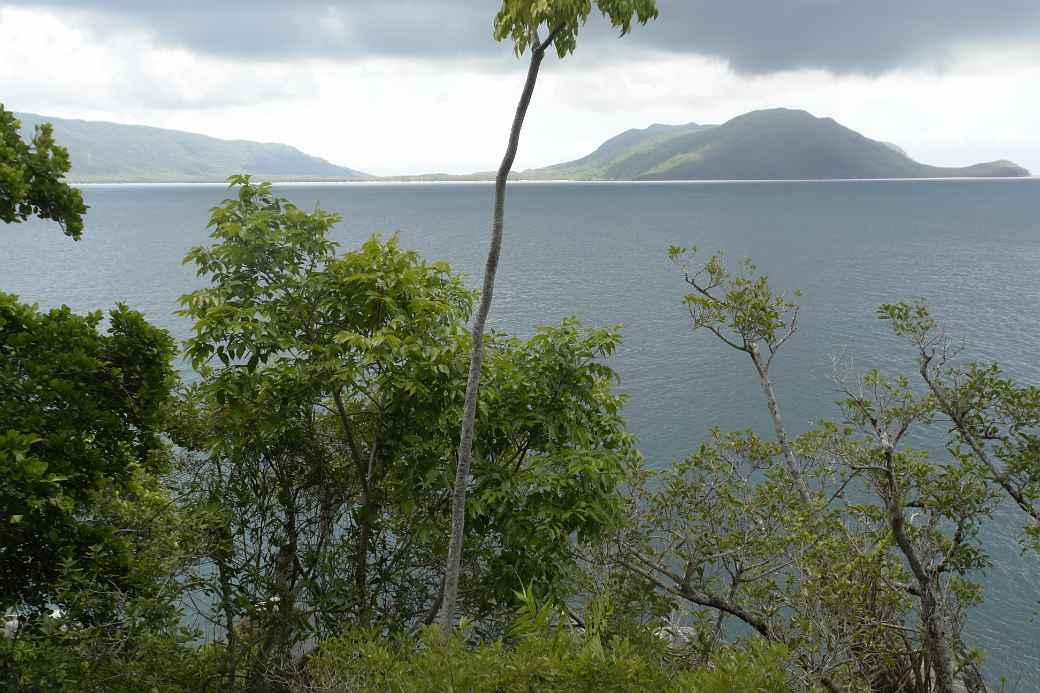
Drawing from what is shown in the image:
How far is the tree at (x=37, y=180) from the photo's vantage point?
11523 millimetres

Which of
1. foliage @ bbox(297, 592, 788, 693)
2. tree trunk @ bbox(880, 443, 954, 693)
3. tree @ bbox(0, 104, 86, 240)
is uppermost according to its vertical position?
tree @ bbox(0, 104, 86, 240)

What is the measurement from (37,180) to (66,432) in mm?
4634

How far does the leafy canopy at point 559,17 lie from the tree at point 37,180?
26.8 ft

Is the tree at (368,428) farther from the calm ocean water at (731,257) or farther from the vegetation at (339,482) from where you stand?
the calm ocean water at (731,257)

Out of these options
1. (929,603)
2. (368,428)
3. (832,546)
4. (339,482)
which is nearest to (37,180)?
(368,428)

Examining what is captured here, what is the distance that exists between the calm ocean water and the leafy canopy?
→ 2460cm

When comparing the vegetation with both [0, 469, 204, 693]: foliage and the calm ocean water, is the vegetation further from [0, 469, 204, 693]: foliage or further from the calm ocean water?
the calm ocean water

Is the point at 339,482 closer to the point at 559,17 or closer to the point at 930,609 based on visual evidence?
the point at 559,17

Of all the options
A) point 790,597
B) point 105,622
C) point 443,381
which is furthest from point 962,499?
point 105,622

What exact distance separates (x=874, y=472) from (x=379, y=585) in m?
11.7

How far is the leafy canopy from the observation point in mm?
9391

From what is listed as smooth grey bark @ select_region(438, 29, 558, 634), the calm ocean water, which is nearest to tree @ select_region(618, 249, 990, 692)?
smooth grey bark @ select_region(438, 29, 558, 634)

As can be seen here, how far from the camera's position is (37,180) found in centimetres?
1229

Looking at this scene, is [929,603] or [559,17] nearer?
[559,17]
